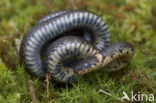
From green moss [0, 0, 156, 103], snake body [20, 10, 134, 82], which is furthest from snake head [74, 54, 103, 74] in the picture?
green moss [0, 0, 156, 103]

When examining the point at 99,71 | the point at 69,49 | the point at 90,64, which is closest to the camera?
the point at 90,64

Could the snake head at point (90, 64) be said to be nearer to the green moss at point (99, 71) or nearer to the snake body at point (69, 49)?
the snake body at point (69, 49)

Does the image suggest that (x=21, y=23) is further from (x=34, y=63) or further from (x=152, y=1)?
(x=152, y=1)

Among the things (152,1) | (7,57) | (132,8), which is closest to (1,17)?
(7,57)

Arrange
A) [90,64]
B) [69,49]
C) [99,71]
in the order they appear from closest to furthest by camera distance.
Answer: [90,64], [69,49], [99,71]

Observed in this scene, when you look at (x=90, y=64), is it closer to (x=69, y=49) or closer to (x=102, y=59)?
(x=102, y=59)

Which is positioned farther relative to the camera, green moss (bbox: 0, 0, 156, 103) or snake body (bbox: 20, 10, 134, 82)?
snake body (bbox: 20, 10, 134, 82)

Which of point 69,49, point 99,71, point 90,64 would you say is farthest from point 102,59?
point 69,49

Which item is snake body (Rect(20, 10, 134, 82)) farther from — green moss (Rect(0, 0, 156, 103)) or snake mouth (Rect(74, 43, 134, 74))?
green moss (Rect(0, 0, 156, 103))

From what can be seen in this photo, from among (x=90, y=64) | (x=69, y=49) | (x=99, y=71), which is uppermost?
(x=69, y=49)
